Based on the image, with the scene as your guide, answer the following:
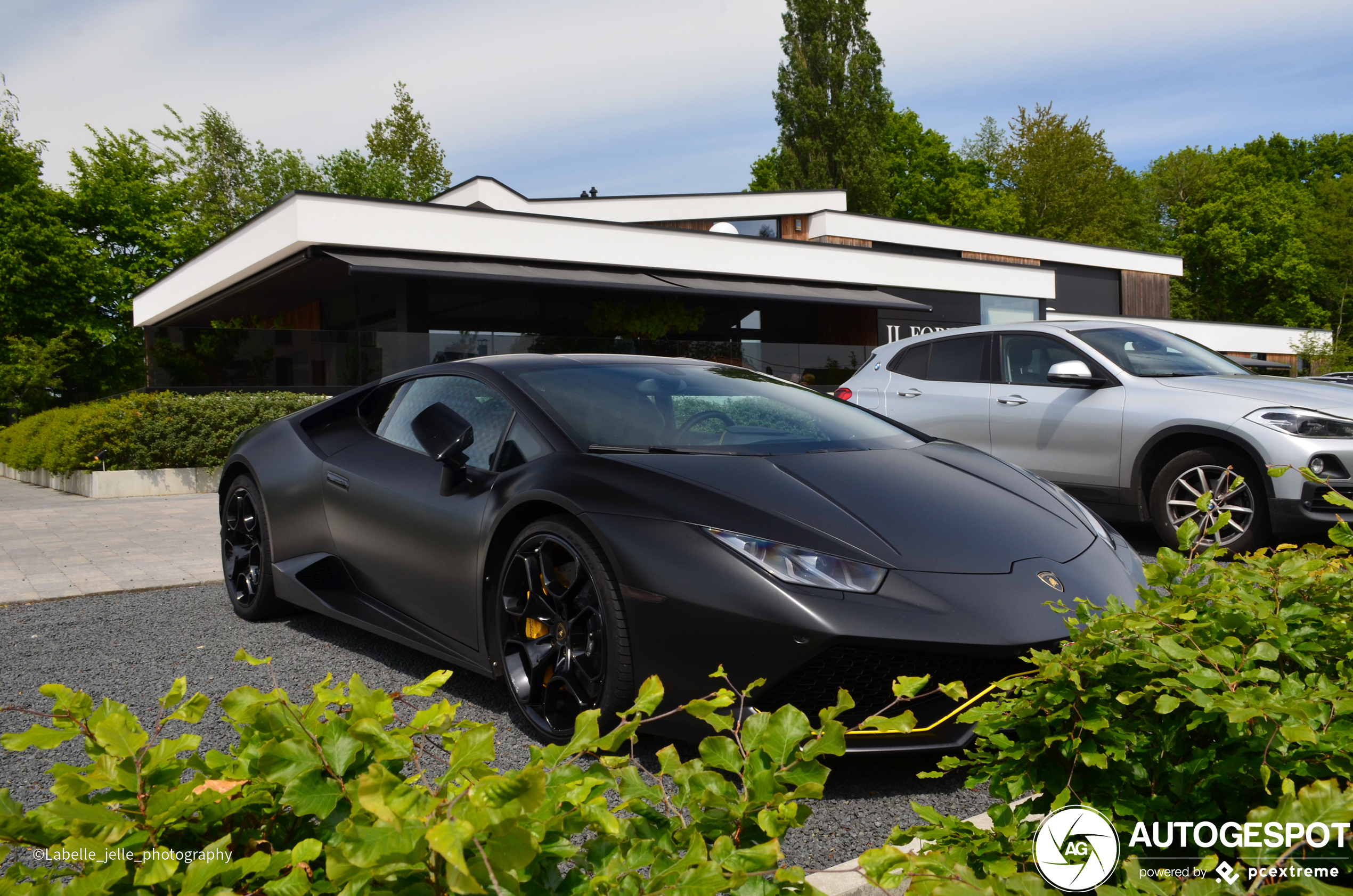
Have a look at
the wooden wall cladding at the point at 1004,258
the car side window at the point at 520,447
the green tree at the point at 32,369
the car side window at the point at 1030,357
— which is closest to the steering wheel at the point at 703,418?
the car side window at the point at 520,447

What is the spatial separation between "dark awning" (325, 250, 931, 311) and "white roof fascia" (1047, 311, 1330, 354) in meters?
17.4

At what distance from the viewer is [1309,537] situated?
6.39 metres

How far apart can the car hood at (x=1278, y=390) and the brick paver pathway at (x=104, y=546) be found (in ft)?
21.0

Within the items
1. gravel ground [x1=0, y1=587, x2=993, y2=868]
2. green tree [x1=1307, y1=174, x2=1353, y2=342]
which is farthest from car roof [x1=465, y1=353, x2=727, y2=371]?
green tree [x1=1307, y1=174, x2=1353, y2=342]

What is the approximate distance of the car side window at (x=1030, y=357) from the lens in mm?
7309

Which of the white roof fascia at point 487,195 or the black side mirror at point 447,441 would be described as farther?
the white roof fascia at point 487,195

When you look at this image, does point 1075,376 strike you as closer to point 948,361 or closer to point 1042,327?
point 1042,327

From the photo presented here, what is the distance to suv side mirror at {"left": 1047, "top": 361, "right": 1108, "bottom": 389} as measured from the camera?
680 cm

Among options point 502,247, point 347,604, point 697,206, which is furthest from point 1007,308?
point 347,604

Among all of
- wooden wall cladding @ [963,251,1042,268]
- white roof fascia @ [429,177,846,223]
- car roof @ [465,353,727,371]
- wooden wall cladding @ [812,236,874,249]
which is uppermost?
white roof fascia @ [429,177,846,223]

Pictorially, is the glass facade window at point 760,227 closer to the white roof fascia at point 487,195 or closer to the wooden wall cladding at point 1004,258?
the white roof fascia at point 487,195

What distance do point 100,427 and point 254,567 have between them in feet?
36.2

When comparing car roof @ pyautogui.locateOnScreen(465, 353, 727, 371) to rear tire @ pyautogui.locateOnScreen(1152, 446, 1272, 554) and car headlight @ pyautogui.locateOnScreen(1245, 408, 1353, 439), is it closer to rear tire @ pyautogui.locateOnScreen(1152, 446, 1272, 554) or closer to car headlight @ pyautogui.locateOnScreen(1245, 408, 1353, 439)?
rear tire @ pyautogui.locateOnScreen(1152, 446, 1272, 554)

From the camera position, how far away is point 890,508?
3154 millimetres
